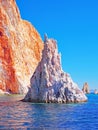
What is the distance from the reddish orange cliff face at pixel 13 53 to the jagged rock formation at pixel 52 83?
62432mm

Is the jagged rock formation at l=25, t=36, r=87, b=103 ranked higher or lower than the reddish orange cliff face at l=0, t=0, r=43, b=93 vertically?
lower

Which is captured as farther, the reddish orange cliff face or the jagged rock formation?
the reddish orange cliff face

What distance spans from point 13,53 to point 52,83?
77021mm

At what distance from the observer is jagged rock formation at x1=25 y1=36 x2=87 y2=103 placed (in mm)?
70625

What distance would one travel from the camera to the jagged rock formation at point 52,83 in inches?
2781

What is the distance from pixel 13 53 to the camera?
147125 mm

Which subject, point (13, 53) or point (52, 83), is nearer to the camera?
point (52, 83)

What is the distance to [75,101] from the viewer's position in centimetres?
7212

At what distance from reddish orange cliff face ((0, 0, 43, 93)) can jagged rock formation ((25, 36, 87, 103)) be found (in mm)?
62432

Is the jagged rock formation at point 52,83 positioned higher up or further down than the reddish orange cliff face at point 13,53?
further down

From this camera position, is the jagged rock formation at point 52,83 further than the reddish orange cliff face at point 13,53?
No

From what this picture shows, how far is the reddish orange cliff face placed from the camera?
13838cm

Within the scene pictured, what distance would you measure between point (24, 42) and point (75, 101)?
317ft

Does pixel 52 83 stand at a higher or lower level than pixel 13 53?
lower
